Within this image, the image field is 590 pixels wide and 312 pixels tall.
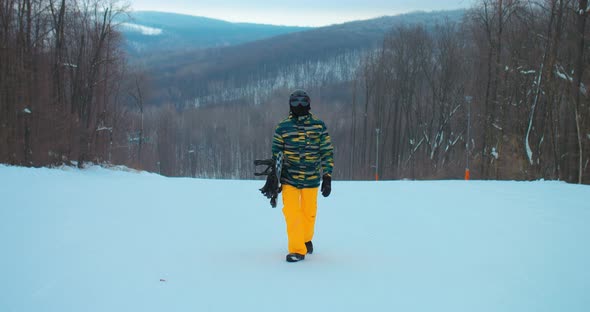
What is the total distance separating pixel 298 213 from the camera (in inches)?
230

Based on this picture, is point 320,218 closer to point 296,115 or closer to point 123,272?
point 296,115

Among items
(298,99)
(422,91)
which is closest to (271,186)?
(298,99)

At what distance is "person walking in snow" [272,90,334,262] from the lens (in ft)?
19.1

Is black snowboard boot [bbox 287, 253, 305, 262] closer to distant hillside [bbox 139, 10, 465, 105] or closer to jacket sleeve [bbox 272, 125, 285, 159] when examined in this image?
jacket sleeve [bbox 272, 125, 285, 159]

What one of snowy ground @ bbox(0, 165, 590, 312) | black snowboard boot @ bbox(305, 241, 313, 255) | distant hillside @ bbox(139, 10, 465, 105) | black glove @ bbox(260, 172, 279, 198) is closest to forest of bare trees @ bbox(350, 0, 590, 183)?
snowy ground @ bbox(0, 165, 590, 312)

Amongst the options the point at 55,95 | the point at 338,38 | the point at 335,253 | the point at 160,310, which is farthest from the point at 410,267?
the point at 338,38

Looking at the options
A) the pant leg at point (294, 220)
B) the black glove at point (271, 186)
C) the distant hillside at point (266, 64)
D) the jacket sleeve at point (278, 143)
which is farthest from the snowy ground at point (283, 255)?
the distant hillside at point (266, 64)

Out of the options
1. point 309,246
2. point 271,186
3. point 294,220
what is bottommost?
point 309,246

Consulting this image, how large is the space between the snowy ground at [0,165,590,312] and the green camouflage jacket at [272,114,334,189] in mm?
937

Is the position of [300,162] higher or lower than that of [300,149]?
lower

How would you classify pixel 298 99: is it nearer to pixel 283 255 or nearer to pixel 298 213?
pixel 298 213

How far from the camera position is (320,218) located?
9.05 meters

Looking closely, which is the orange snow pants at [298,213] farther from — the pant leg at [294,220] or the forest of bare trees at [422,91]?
the forest of bare trees at [422,91]

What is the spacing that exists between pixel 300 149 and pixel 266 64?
526ft
